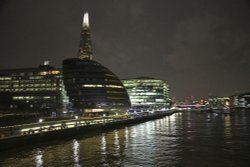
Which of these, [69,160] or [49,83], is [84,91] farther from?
[69,160]

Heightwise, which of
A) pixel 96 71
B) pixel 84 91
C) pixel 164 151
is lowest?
pixel 164 151

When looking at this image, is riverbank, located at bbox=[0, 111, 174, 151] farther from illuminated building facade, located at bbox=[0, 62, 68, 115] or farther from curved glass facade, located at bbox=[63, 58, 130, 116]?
illuminated building facade, located at bbox=[0, 62, 68, 115]

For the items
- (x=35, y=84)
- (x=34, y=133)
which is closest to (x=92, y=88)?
(x=35, y=84)

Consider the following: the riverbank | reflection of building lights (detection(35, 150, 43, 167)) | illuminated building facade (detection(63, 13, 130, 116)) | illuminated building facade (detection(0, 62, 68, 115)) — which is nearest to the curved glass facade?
illuminated building facade (detection(63, 13, 130, 116))

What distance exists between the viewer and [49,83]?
192375 mm

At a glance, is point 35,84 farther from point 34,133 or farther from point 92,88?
point 34,133

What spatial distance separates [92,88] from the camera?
146 meters

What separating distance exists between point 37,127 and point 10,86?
16937 centimetres

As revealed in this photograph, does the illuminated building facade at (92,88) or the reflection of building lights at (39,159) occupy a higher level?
the illuminated building facade at (92,88)

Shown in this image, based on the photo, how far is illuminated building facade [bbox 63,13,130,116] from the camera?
5625 inches

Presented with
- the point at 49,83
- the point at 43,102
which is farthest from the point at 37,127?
the point at 49,83

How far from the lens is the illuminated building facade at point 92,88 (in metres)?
143

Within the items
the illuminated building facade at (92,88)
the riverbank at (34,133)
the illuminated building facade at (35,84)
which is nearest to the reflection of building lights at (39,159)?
the riverbank at (34,133)

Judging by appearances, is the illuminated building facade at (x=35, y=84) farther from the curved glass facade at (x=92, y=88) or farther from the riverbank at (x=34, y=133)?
the riverbank at (x=34, y=133)
